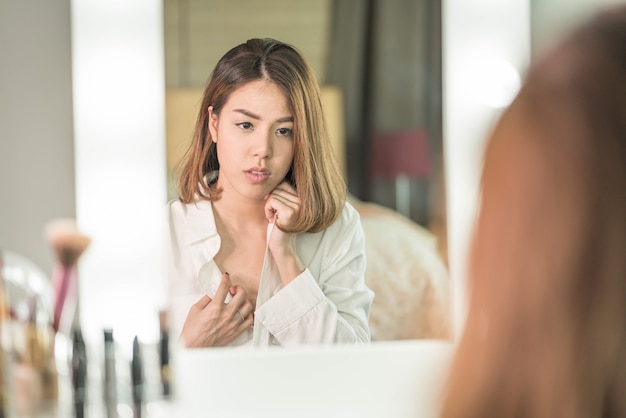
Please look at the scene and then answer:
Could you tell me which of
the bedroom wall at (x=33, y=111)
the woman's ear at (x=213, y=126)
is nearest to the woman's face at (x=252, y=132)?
the woman's ear at (x=213, y=126)

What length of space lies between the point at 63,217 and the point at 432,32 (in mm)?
693

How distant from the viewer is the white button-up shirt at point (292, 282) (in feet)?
4.60

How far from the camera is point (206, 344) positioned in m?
1.42

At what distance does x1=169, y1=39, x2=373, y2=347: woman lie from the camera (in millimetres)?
1374

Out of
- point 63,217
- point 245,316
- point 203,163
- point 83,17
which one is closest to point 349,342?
point 245,316

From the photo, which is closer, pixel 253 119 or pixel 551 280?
pixel 551 280

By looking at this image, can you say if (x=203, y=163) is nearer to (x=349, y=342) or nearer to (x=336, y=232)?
(x=336, y=232)

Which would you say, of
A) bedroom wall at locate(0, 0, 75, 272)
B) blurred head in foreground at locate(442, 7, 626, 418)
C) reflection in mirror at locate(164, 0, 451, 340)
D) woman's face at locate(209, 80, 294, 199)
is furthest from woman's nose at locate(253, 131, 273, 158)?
blurred head in foreground at locate(442, 7, 626, 418)

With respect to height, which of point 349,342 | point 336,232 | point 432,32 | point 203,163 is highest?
point 432,32

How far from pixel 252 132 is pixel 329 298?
0.30 m

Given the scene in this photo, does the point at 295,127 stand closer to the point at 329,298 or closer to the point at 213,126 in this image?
the point at 213,126

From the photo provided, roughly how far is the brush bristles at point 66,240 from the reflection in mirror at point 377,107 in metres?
0.17

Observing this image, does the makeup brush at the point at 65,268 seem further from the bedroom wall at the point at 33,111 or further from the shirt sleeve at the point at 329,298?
the shirt sleeve at the point at 329,298

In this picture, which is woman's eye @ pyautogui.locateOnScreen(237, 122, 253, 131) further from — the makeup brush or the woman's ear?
the makeup brush
